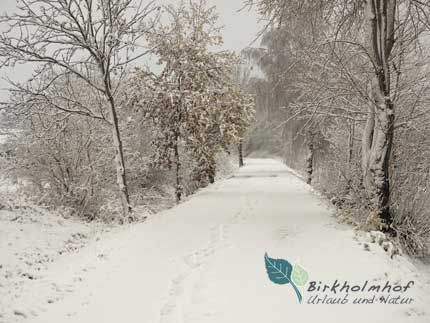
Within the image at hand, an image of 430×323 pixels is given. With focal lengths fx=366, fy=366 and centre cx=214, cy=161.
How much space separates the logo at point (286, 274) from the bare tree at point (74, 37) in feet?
23.3

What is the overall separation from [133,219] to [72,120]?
6151 millimetres

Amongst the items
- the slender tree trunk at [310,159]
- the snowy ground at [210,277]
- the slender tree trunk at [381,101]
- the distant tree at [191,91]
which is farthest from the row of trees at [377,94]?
the slender tree trunk at [310,159]

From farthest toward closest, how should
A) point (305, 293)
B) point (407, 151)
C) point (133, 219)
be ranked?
point (133, 219)
point (407, 151)
point (305, 293)

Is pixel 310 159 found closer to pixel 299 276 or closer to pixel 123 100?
pixel 123 100

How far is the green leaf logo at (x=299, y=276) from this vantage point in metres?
4.89

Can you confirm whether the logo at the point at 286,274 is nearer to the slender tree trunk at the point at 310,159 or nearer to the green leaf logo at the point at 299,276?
the green leaf logo at the point at 299,276

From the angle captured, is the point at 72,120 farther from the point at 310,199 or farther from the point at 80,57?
the point at 310,199

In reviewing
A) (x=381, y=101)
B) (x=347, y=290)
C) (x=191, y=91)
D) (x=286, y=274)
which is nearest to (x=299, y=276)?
(x=286, y=274)

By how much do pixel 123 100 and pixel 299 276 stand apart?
1269 cm

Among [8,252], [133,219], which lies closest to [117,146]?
[133,219]

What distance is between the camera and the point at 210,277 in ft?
17.2

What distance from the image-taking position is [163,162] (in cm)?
1658

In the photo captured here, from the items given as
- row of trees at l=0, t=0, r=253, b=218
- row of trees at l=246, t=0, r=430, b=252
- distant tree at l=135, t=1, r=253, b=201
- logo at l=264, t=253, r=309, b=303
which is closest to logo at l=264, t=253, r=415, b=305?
logo at l=264, t=253, r=309, b=303

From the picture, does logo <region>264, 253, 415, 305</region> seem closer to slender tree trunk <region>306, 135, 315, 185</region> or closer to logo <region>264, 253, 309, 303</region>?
logo <region>264, 253, 309, 303</region>
